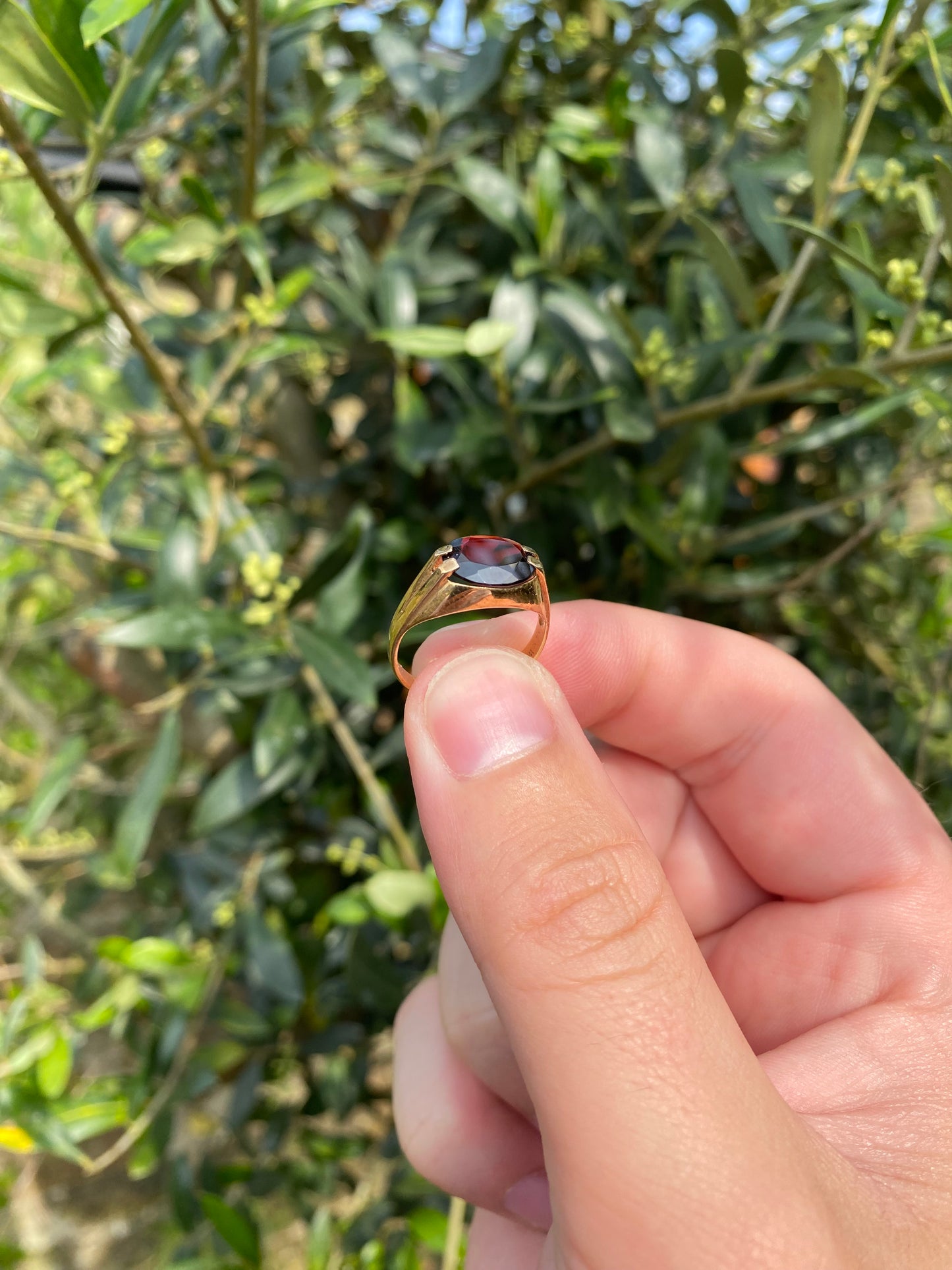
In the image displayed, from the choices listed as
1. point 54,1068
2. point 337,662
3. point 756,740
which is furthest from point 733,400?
point 54,1068

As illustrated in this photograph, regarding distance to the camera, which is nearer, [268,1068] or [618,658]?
[618,658]

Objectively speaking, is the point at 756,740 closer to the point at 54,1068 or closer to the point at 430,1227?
the point at 430,1227

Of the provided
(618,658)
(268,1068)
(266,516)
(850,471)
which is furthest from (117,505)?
(850,471)

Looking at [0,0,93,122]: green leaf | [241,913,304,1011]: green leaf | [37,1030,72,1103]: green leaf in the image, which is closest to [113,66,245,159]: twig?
[0,0,93,122]: green leaf

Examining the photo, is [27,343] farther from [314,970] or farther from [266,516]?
[314,970]

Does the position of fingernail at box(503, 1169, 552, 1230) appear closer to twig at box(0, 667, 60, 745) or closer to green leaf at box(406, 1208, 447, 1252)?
green leaf at box(406, 1208, 447, 1252)

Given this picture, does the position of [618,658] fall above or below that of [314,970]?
above

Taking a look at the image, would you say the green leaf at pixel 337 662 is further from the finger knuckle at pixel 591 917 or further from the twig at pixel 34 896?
the twig at pixel 34 896
